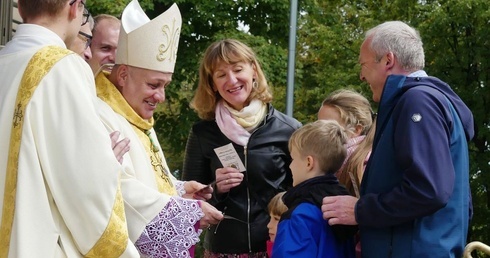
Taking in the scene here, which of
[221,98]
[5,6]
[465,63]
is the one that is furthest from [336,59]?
[221,98]

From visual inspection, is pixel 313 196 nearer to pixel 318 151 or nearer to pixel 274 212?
pixel 318 151

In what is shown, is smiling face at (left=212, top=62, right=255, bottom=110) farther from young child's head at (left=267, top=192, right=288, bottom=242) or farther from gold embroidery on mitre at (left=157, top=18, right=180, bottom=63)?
young child's head at (left=267, top=192, right=288, bottom=242)

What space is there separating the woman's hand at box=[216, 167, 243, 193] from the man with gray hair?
0.89m

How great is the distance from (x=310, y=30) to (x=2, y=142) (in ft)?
58.5

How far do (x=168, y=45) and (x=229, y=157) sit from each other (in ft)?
2.62

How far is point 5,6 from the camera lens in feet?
29.2

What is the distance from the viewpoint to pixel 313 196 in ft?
15.0

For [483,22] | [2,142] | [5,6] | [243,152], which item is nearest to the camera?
[2,142]

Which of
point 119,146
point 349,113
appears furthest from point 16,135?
point 349,113

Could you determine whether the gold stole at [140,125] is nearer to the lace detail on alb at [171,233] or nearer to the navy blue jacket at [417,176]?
the lace detail on alb at [171,233]

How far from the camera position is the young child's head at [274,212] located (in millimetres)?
5000

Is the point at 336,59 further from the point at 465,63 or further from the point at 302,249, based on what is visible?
the point at 302,249

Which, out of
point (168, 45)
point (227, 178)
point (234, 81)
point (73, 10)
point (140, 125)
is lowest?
point (227, 178)

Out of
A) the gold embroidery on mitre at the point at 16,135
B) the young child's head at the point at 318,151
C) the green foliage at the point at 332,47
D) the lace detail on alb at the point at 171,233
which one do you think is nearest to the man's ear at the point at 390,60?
the young child's head at the point at 318,151
